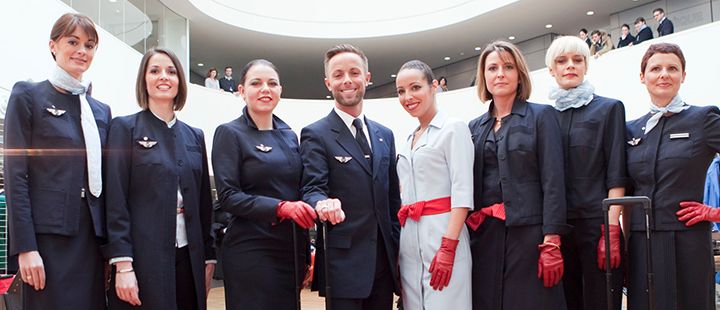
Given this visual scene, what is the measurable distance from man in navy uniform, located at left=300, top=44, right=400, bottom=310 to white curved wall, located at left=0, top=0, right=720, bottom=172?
7.27 m

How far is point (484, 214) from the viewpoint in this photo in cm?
353

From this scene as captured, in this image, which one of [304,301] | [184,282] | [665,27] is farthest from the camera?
[665,27]

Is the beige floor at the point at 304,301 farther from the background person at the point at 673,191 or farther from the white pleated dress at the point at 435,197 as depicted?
the background person at the point at 673,191

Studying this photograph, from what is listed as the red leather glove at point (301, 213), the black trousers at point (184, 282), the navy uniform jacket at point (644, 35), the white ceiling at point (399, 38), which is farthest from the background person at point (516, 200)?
the white ceiling at point (399, 38)

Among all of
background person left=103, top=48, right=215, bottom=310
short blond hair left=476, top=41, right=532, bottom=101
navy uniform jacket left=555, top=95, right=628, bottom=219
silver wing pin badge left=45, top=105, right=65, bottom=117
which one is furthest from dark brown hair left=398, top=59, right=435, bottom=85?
silver wing pin badge left=45, top=105, right=65, bottom=117

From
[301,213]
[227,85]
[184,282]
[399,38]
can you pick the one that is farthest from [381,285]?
[399,38]

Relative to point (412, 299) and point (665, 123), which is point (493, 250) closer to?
point (412, 299)

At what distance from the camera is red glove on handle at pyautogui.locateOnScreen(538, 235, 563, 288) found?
3221 millimetres

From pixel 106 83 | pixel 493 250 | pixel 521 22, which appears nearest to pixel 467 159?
pixel 493 250

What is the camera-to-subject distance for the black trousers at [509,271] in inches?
130

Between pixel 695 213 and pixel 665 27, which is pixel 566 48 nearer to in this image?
pixel 695 213

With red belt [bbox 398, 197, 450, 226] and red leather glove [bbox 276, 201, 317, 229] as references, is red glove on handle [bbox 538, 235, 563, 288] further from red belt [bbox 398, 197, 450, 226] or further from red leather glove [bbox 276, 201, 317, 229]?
red leather glove [bbox 276, 201, 317, 229]

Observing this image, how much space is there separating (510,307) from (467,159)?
863 mm

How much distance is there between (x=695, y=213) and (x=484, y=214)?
1193mm
